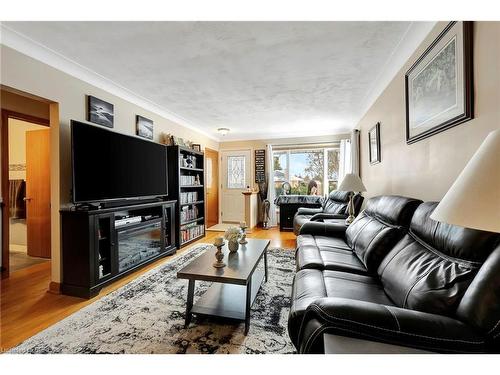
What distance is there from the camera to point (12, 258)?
3.49m

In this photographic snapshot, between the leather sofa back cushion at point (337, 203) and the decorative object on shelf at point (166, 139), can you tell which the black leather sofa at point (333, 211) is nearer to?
the leather sofa back cushion at point (337, 203)

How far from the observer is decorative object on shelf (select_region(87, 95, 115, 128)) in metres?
2.64

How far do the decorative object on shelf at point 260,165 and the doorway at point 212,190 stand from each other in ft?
3.57

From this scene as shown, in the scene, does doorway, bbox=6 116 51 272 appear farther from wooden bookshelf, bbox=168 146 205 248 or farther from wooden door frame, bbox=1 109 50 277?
wooden bookshelf, bbox=168 146 205 248

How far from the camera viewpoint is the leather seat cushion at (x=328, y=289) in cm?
121

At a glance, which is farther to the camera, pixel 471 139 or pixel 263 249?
pixel 263 249

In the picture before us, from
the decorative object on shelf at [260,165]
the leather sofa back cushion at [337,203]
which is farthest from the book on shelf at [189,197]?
the leather sofa back cushion at [337,203]

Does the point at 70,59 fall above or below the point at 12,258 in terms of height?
above

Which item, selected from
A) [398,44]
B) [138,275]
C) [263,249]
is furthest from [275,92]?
[138,275]

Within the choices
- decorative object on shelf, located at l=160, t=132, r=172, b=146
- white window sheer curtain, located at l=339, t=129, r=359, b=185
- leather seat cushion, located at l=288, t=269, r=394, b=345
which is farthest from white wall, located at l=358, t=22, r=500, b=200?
decorative object on shelf, located at l=160, t=132, r=172, b=146

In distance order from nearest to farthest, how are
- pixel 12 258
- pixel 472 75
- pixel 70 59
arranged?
pixel 472 75 < pixel 70 59 < pixel 12 258

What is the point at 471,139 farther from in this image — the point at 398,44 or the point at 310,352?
the point at 310,352

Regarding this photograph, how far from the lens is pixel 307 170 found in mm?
5996

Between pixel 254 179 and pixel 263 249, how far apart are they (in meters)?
3.90
